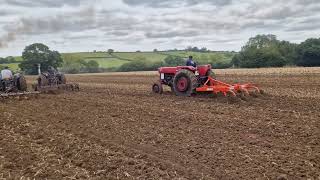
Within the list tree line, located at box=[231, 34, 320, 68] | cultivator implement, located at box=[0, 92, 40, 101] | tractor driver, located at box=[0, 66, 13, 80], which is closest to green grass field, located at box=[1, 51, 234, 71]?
tree line, located at box=[231, 34, 320, 68]

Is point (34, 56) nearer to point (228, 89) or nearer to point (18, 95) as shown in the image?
point (18, 95)

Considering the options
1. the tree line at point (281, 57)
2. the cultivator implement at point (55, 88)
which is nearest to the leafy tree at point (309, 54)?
the tree line at point (281, 57)

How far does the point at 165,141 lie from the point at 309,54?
4685 cm

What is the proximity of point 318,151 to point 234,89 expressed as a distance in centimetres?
667

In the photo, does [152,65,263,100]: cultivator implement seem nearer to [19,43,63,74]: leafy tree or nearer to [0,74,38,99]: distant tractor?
[0,74,38,99]: distant tractor

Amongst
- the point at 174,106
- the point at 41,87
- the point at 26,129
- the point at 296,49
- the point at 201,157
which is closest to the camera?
the point at 201,157

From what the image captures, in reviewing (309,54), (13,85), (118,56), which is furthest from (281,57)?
(13,85)

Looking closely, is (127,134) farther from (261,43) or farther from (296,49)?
(261,43)

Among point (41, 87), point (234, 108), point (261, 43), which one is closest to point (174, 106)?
point (234, 108)

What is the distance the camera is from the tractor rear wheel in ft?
50.4

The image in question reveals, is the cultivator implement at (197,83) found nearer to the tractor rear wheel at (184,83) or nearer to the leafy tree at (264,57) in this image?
the tractor rear wheel at (184,83)

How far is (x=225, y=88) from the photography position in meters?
14.2

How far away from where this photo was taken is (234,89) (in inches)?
558

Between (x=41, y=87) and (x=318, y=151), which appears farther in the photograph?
(x=41, y=87)
